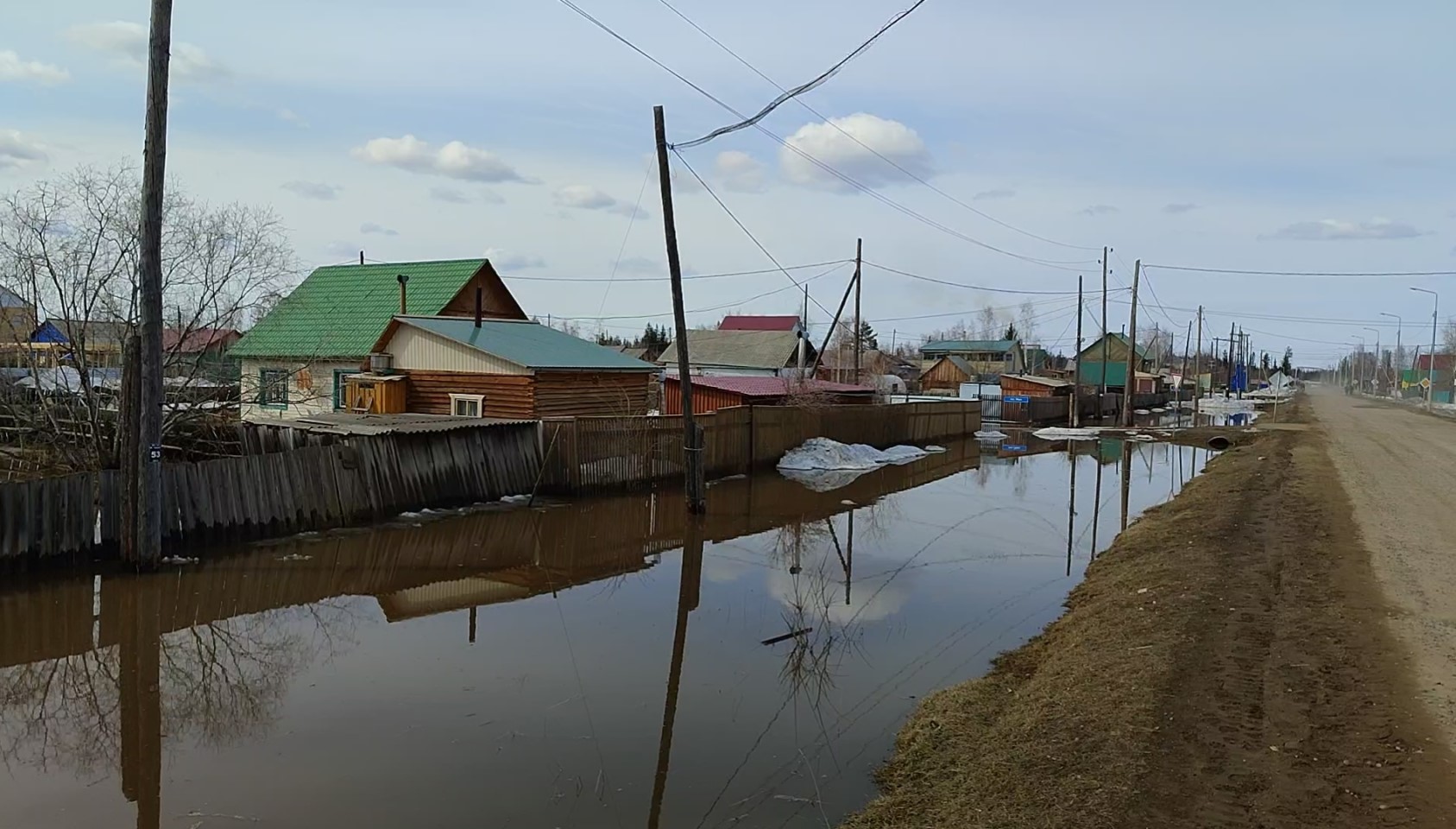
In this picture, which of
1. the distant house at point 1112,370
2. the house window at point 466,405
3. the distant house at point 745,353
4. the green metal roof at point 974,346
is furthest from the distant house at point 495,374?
the green metal roof at point 974,346

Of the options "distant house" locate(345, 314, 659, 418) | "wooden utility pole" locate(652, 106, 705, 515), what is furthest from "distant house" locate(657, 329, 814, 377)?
"wooden utility pole" locate(652, 106, 705, 515)

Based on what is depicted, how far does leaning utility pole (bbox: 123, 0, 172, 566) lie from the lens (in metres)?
11.2

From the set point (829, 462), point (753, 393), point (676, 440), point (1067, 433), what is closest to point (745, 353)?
point (1067, 433)

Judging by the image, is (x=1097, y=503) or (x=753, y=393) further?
(x=753, y=393)

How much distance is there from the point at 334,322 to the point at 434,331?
26.2ft

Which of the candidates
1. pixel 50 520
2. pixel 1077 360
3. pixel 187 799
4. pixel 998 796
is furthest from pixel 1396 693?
pixel 1077 360

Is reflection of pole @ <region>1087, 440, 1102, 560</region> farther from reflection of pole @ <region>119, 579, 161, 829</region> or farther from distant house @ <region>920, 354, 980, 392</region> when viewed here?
distant house @ <region>920, 354, 980, 392</region>

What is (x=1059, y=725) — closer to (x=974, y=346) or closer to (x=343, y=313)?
(x=343, y=313)

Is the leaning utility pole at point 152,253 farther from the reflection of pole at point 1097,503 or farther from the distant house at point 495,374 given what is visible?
the reflection of pole at point 1097,503

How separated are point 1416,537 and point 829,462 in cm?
1572

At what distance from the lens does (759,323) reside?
87750 millimetres

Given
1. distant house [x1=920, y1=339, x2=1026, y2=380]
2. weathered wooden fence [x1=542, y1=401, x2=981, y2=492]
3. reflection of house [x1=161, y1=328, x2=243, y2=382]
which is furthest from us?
distant house [x1=920, y1=339, x2=1026, y2=380]

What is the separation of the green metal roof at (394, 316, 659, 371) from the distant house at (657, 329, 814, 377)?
25.0 meters

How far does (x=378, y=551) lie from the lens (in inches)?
547
